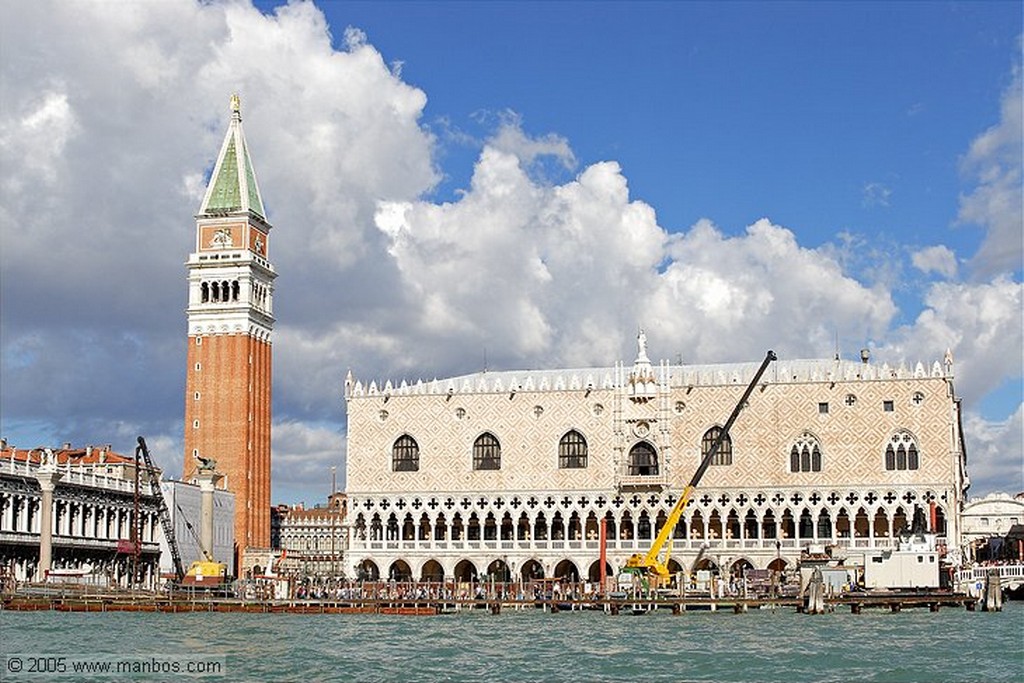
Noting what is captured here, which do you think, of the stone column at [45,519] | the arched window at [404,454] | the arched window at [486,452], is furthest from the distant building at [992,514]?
the stone column at [45,519]

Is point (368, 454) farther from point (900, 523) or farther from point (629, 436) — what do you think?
point (900, 523)

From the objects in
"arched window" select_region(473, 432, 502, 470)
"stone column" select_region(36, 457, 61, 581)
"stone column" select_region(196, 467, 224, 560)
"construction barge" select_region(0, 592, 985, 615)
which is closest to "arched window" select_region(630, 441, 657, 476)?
"arched window" select_region(473, 432, 502, 470)

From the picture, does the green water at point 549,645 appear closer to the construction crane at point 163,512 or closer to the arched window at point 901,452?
the arched window at point 901,452

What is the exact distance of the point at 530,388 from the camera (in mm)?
68812

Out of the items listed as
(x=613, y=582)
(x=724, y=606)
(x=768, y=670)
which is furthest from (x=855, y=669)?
(x=613, y=582)

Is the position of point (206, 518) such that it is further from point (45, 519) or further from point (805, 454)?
point (805, 454)

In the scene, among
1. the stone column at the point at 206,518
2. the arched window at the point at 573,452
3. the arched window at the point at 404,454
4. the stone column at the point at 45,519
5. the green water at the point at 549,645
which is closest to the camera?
the green water at the point at 549,645

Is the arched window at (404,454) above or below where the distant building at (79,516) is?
above

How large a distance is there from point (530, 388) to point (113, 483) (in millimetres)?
19043

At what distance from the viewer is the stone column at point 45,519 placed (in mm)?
60906

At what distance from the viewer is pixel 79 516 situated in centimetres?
6469

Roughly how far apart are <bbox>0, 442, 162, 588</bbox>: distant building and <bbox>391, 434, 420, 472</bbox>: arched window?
11.5 m

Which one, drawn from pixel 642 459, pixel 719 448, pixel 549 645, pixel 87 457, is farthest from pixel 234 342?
pixel 549 645

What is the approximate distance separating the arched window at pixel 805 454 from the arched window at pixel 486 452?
1315 centimetres
